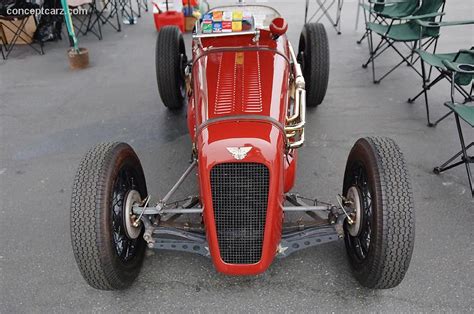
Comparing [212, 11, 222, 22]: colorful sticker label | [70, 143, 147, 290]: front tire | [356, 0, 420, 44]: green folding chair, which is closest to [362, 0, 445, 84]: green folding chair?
[356, 0, 420, 44]: green folding chair

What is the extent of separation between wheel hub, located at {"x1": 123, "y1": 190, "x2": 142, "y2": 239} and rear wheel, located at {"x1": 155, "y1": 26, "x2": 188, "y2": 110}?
6.98ft

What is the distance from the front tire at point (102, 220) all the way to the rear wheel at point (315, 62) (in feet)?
8.39

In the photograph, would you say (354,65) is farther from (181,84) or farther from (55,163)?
(55,163)

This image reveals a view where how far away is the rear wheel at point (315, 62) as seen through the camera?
422 centimetres

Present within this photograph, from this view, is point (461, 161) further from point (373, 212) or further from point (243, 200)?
point (243, 200)

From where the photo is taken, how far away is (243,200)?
2148 millimetres

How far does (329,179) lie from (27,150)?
3.16m

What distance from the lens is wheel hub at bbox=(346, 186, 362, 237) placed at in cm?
232

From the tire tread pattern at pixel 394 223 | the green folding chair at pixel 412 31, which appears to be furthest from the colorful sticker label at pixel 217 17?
the green folding chair at pixel 412 31

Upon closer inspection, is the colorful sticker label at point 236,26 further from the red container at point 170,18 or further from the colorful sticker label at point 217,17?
the red container at point 170,18

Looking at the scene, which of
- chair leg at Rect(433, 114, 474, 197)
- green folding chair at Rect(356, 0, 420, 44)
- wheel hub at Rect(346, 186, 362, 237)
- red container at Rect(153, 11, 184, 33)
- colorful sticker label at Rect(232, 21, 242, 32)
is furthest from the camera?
red container at Rect(153, 11, 184, 33)

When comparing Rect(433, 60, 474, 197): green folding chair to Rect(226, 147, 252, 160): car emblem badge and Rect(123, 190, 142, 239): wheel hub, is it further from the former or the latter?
Rect(123, 190, 142, 239): wheel hub

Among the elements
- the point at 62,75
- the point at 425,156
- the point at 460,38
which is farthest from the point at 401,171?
the point at 460,38

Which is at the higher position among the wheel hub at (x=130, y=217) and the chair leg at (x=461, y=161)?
the wheel hub at (x=130, y=217)
